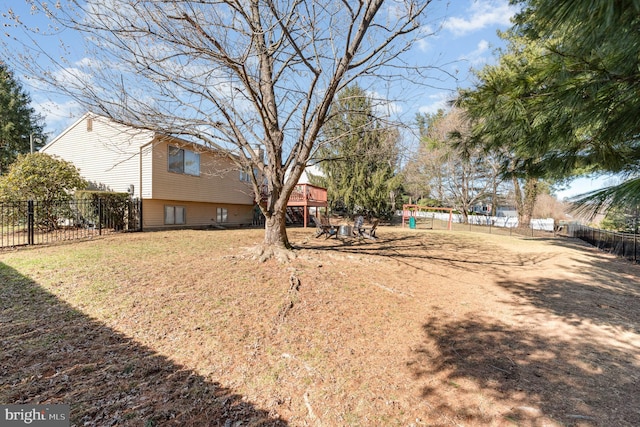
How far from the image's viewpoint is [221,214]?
17.4m

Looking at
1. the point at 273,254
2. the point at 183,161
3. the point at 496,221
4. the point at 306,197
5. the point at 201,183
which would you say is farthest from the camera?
the point at 496,221

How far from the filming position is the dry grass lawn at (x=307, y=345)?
8.04 feet

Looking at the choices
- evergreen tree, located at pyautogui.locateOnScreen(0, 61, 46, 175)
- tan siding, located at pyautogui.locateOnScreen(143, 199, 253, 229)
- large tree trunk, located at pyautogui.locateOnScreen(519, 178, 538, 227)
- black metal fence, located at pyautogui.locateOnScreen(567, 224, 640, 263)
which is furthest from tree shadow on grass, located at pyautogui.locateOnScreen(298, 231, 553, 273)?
evergreen tree, located at pyautogui.locateOnScreen(0, 61, 46, 175)

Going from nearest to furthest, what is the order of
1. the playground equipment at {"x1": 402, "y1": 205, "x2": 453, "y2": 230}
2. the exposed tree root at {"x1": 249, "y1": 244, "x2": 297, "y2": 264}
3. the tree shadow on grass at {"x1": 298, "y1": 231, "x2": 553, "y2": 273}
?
the exposed tree root at {"x1": 249, "y1": 244, "x2": 297, "y2": 264}
the tree shadow on grass at {"x1": 298, "y1": 231, "x2": 553, "y2": 273}
the playground equipment at {"x1": 402, "y1": 205, "x2": 453, "y2": 230}

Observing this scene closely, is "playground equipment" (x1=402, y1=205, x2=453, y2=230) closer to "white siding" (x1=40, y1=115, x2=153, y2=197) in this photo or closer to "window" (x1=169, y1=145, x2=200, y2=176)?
"window" (x1=169, y1=145, x2=200, y2=176)

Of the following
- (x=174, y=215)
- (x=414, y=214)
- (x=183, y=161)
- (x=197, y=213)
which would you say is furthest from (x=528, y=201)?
(x=174, y=215)

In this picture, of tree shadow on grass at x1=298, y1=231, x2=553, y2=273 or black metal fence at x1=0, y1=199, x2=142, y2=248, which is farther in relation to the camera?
black metal fence at x1=0, y1=199, x2=142, y2=248

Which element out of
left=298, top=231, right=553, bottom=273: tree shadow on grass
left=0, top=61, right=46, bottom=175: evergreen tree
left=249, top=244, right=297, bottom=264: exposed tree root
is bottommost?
left=298, top=231, right=553, bottom=273: tree shadow on grass

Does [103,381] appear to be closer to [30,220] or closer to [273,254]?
[273,254]

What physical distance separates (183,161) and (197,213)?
3115 mm

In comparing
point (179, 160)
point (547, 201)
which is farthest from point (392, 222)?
point (547, 201)

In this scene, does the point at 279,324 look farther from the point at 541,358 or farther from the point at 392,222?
the point at 392,222

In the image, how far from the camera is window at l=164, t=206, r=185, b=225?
1367 centimetres

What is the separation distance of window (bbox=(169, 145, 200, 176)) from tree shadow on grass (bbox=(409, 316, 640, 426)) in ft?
43.4
